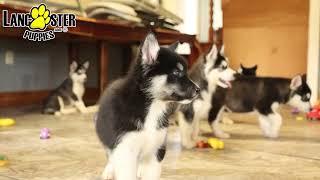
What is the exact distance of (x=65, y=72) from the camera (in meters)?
5.68

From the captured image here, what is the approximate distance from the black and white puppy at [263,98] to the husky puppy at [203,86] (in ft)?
0.35

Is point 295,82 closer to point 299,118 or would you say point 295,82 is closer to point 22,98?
point 299,118

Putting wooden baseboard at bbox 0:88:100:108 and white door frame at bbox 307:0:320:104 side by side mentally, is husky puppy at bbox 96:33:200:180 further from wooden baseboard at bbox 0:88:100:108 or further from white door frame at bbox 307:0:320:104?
white door frame at bbox 307:0:320:104

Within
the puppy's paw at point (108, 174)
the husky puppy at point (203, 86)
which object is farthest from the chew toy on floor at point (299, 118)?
the puppy's paw at point (108, 174)

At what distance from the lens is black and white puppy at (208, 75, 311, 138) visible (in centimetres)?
329

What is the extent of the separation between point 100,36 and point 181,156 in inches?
92.0

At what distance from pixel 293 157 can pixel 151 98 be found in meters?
→ 1.29

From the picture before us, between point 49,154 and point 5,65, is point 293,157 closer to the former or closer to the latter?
point 49,154

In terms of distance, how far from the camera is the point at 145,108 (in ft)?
5.49

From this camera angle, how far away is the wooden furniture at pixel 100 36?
4289 millimetres

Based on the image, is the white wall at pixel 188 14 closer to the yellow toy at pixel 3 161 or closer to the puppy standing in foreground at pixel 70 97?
the puppy standing in foreground at pixel 70 97

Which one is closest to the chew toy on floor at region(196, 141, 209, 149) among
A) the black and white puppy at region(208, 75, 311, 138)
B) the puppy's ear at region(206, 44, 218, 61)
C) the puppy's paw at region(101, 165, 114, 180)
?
the black and white puppy at region(208, 75, 311, 138)

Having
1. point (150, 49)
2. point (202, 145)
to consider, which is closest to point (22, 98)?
point (202, 145)

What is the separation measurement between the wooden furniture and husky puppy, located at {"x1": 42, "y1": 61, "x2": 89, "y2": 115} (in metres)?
0.25
